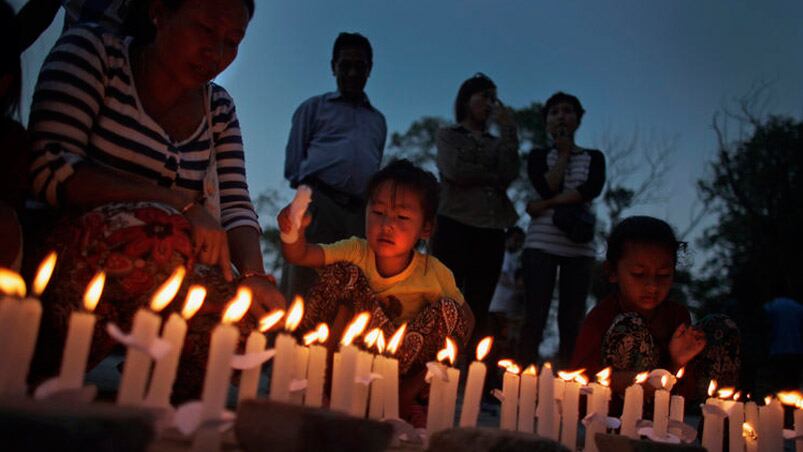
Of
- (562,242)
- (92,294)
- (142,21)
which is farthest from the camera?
(562,242)

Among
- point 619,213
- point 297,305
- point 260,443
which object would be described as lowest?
point 260,443

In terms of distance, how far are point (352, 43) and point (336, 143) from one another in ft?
2.55

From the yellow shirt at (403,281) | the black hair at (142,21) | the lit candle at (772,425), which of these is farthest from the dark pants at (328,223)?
the lit candle at (772,425)

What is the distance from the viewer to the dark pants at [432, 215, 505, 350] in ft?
17.2

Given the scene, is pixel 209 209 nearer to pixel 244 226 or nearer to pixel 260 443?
pixel 244 226

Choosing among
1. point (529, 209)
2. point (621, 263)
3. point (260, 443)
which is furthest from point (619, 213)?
point (260, 443)

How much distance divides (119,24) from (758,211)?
1923 centimetres

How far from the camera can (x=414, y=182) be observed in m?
3.91

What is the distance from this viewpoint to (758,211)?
63.2ft

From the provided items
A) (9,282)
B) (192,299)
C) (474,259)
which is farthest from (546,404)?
(474,259)

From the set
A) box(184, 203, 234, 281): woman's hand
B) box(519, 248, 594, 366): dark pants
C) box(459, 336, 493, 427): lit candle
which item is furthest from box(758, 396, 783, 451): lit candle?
box(519, 248, 594, 366): dark pants

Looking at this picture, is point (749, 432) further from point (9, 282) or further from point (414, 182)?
point (9, 282)

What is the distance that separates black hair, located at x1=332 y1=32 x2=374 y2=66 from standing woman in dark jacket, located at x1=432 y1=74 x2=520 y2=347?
81cm

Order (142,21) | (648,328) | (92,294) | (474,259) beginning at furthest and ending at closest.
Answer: (474,259) < (648,328) < (142,21) < (92,294)
